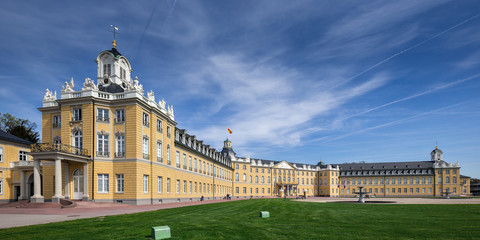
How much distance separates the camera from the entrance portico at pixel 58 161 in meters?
28.0

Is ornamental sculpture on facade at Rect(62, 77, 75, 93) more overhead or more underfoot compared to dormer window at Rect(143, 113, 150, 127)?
more overhead

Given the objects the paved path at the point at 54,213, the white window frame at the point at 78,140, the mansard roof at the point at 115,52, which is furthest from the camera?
the mansard roof at the point at 115,52

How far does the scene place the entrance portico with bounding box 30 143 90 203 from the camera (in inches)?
1102

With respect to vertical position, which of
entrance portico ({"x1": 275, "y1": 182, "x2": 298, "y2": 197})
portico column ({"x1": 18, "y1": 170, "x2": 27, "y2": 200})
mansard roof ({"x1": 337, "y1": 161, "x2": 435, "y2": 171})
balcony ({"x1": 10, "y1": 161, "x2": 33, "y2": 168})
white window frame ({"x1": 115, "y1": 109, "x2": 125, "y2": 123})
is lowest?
entrance portico ({"x1": 275, "y1": 182, "x2": 298, "y2": 197})

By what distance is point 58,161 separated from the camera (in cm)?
2834

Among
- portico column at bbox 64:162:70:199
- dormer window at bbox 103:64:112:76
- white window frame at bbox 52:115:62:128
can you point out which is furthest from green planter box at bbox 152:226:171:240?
dormer window at bbox 103:64:112:76

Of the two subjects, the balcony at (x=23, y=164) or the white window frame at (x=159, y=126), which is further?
the balcony at (x=23, y=164)

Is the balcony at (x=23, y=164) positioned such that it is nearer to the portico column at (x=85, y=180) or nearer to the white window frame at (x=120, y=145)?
the portico column at (x=85, y=180)

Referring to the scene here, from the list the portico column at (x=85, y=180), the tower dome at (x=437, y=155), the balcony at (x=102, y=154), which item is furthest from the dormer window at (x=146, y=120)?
the tower dome at (x=437, y=155)

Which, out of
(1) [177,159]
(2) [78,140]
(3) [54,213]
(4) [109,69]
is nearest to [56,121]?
(2) [78,140]

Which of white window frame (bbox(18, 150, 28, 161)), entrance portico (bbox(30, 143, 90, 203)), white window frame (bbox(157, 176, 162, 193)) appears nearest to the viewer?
entrance portico (bbox(30, 143, 90, 203))

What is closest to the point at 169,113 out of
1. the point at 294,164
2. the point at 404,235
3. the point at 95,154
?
the point at 95,154

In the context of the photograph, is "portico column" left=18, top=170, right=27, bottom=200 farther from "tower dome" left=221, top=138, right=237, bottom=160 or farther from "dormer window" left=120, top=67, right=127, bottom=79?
"tower dome" left=221, top=138, right=237, bottom=160

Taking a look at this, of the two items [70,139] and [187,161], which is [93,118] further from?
[187,161]
